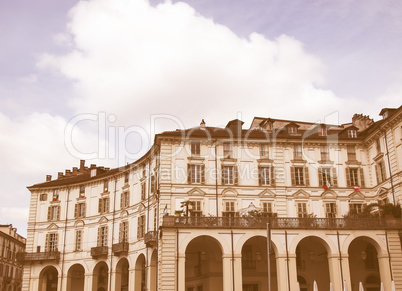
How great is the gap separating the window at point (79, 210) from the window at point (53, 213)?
256cm

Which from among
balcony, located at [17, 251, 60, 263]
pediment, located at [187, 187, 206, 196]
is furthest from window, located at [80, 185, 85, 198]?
pediment, located at [187, 187, 206, 196]

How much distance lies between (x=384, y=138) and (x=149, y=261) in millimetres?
24204

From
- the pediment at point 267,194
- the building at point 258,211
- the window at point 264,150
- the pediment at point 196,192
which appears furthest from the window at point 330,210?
the pediment at point 196,192

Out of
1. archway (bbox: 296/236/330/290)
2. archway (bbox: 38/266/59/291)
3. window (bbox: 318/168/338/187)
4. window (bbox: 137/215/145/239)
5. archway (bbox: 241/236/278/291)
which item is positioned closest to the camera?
archway (bbox: 241/236/278/291)

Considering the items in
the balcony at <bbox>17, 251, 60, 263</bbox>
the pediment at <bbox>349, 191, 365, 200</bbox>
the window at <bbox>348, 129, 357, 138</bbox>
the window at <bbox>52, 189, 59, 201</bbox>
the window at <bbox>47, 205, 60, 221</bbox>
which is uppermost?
the window at <bbox>348, 129, 357, 138</bbox>

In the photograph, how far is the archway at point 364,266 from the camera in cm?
4300

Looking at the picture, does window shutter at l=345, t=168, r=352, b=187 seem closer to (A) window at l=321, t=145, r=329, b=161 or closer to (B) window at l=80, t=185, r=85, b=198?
(A) window at l=321, t=145, r=329, b=161

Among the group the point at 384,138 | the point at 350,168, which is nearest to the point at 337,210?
the point at 350,168

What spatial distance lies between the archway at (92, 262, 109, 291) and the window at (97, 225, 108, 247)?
225 cm

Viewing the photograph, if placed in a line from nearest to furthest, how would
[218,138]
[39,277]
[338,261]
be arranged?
1. [338,261]
2. [218,138]
3. [39,277]

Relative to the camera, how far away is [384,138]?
4347 cm

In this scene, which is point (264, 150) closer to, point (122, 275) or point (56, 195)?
point (122, 275)

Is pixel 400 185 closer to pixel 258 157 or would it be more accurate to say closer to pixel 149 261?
pixel 258 157

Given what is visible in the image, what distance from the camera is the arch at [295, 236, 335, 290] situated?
43062 millimetres
